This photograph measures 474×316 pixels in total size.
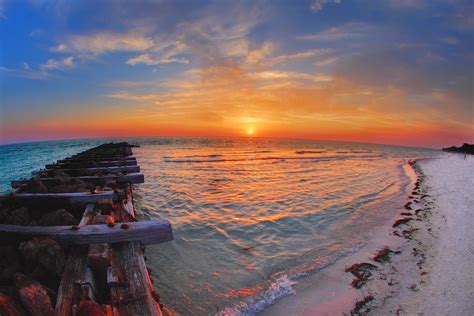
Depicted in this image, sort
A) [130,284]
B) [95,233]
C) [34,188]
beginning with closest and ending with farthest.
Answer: [130,284]
[95,233]
[34,188]

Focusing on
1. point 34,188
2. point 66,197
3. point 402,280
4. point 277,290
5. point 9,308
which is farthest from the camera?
point 34,188

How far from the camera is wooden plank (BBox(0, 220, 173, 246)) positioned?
3.87m

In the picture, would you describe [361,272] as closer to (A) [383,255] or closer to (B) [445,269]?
(A) [383,255]

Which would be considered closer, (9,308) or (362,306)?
(9,308)

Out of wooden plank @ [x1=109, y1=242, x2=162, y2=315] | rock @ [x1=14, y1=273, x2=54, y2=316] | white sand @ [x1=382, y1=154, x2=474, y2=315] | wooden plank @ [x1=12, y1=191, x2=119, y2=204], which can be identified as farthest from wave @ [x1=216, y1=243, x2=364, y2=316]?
wooden plank @ [x1=12, y1=191, x2=119, y2=204]

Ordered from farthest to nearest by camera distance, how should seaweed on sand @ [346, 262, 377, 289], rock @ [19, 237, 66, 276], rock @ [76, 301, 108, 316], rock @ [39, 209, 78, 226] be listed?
seaweed on sand @ [346, 262, 377, 289] < rock @ [39, 209, 78, 226] < rock @ [19, 237, 66, 276] < rock @ [76, 301, 108, 316]

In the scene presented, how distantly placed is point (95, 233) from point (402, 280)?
5.66 metres

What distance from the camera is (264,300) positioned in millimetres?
4559

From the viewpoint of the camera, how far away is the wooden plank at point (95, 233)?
3.87 metres

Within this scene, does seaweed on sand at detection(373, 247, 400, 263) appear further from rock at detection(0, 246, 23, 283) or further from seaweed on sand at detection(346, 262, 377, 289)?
rock at detection(0, 246, 23, 283)

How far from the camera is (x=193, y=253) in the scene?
6.38 meters

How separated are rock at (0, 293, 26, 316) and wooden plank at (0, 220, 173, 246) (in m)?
1.21

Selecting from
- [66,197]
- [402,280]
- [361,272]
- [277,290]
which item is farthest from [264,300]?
[66,197]

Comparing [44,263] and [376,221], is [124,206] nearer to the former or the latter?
[44,263]
